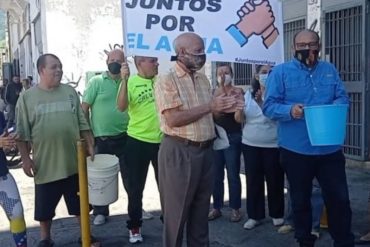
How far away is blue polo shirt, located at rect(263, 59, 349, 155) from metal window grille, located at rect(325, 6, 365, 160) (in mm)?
4373

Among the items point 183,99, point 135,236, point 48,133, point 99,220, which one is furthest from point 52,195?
point 183,99

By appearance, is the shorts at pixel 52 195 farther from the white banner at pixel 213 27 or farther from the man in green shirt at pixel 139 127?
the white banner at pixel 213 27

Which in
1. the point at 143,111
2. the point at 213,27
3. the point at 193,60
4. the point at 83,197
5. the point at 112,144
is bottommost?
the point at 83,197

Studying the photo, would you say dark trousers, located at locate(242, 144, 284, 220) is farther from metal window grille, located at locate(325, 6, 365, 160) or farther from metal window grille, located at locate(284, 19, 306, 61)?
metal window grille, located at locate(284, 19, 306, 61)

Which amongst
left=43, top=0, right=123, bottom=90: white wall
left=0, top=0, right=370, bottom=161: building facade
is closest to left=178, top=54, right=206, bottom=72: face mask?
left=0, top=0, right=370, bottom=161: building facade

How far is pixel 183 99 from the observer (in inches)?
155

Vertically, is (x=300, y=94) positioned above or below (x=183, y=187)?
above

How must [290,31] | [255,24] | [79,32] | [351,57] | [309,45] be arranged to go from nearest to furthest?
[309,45] < [255,24] < [351,57] < [290,31] < [79,32]

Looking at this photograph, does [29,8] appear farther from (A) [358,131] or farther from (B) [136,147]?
(B) [136,147]

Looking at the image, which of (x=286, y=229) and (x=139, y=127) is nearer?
(x=139, y=127)

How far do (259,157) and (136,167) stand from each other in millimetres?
1316

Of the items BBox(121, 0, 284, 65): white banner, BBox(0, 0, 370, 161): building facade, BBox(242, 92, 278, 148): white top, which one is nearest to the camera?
BBox(121, 0, 284, 65): white banner

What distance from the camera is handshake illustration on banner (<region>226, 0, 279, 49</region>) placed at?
4.93m

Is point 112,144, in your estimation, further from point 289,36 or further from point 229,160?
point 289,36
